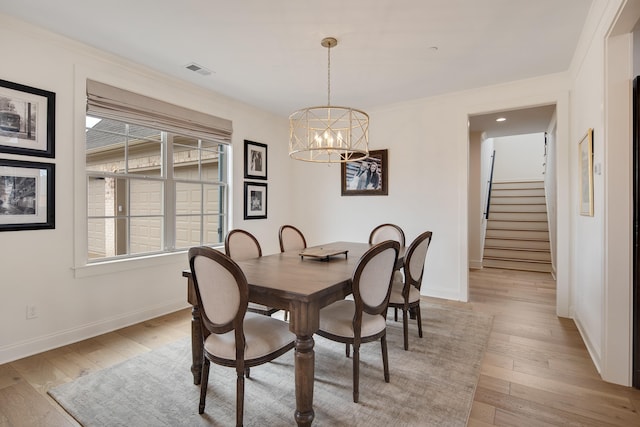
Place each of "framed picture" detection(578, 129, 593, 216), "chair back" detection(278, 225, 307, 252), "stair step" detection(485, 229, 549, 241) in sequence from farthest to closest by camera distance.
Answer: "stair step" detection(485, 229, 549, 241), "chair back" detection(278, 225, 307, 252), "framed picture" detection(578, 129, 593, 216)

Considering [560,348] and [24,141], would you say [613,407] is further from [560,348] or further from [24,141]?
[24,141]

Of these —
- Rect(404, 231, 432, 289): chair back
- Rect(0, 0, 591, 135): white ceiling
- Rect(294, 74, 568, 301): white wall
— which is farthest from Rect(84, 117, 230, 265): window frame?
Rect(404, 231, 432, 289): chair back

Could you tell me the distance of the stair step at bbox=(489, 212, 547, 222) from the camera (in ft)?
21.7

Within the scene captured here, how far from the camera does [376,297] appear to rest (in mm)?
2010

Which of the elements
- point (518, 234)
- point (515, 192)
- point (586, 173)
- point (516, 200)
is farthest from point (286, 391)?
point (515, 192)

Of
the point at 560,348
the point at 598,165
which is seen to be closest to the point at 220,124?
the point at 598,165

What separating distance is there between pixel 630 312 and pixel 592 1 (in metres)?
2.05

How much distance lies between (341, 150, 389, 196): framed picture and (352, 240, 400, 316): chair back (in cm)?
253

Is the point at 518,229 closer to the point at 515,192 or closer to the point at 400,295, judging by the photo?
the point at 515,192

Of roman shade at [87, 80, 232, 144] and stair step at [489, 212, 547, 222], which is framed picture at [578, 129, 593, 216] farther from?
stair step at [489, 212, 547, 222]

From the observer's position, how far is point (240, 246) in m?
3.00

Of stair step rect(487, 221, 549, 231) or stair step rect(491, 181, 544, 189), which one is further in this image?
stair step rect(491, 181, 544, 189)

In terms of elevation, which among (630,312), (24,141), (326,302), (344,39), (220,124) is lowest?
(630,312)

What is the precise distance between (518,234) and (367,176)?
13.0ft
